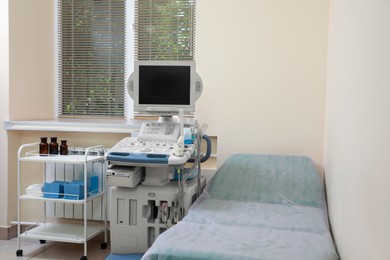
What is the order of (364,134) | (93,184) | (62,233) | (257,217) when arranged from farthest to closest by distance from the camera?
1. (93,184)
2. (62,233)
3. (257,217)
4. (364,134)

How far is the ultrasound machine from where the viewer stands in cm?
278

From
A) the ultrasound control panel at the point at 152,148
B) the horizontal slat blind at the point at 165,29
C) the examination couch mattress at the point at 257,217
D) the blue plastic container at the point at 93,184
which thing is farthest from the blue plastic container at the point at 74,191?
the horizontal slat blind at the point at 165,29

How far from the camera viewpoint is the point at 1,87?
12.3ft

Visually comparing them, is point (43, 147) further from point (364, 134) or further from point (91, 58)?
point (364, 134)

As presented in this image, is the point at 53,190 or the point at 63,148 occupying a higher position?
the point at 63,148

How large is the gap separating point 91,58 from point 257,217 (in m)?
2.49

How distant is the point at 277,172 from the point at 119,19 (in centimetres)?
214

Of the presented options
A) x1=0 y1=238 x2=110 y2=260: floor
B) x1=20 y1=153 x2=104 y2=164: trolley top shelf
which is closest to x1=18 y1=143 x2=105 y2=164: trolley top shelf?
x1=20 y1=153 x2=104 y2=164: trolley top shelf

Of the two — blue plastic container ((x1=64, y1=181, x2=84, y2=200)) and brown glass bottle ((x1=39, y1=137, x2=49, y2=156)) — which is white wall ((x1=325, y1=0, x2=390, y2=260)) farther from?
brown glass bottle ((x1=39, y1=137, x2=49, y2=156))

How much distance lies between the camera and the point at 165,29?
3881 mm

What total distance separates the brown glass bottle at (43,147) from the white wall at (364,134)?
2.50 metres

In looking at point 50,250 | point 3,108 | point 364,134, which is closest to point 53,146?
point 3,108

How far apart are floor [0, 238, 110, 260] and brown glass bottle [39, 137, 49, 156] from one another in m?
0.82

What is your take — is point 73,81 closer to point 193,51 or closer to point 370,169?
point 193,51
